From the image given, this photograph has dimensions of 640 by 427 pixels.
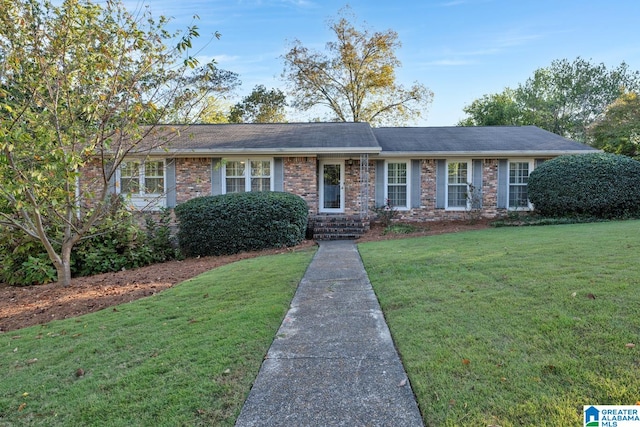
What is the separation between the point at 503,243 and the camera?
7871 mm

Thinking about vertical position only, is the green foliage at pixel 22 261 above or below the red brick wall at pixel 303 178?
below

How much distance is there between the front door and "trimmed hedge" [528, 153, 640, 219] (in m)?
6.70

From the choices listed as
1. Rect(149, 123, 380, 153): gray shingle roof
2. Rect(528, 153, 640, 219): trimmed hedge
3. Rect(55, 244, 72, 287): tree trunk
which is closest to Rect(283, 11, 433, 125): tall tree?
Rect(149, 123, 380, 153): gray shingle roof

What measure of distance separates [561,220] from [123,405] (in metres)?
12.8

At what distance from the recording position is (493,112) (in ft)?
101

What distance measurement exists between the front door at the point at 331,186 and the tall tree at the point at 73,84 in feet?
23.8

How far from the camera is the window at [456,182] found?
13.5 meters

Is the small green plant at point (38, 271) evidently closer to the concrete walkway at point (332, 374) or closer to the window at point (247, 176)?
the window at point (247, 176)

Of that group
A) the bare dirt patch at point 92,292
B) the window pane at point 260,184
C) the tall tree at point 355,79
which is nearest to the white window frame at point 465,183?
the window pane at point 260,184

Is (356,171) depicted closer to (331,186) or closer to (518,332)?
(331,186)

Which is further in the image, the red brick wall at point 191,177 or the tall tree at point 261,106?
the tall tree at point 261,106

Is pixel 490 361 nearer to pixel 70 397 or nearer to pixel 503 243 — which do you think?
pixel 70 397

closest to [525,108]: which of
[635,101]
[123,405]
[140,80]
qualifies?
[635,101]

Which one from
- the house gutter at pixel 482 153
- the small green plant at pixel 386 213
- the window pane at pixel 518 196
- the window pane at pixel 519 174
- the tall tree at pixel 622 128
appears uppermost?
the tall tree at pixel 622 128
